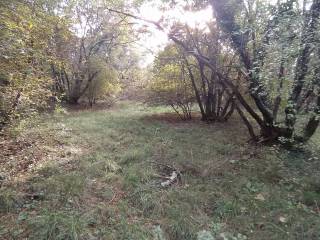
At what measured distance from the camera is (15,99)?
4.46 meters

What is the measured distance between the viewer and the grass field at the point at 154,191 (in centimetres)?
306

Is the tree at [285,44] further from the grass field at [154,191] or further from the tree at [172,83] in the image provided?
the tree at [172,83]

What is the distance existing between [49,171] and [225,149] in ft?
11.2

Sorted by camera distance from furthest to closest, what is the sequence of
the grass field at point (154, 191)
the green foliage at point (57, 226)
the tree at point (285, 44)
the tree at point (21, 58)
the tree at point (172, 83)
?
the tree at point (172, 83), the tree at point (21, 58), the tree at point (285, 44), the grass field at point (154, 191), the green foliage at point (57, 226)

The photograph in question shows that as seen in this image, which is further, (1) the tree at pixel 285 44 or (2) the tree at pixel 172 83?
(2) the tree at pixel 172 83

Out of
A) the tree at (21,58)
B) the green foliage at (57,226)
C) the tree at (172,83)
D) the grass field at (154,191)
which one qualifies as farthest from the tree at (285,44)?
the tree at (172,83)

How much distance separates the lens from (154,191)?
3.83 metres

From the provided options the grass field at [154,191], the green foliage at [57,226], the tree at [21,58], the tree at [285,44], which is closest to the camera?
the green foliage at [57,226]

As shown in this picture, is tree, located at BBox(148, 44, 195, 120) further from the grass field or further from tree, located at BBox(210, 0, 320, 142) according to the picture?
tree, located at BBox(210, 0, 320, 142)

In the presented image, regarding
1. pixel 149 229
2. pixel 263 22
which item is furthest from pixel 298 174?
pixel 149 229

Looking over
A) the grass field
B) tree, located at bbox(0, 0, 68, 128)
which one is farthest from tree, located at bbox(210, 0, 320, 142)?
tree, located at bbox(0, 0, 68, 128)

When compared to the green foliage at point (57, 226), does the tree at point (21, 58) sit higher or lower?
higher

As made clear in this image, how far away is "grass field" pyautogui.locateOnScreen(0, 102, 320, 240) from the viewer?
10.0ft

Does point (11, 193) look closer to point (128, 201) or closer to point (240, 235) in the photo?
point (128, 201)
